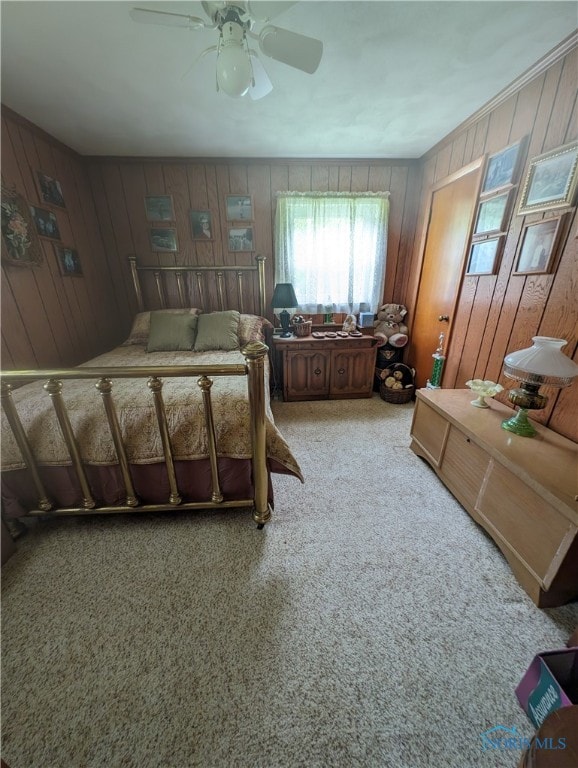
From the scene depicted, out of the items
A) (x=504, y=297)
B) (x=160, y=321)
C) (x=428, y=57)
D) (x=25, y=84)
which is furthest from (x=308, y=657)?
(x=25, y=84)

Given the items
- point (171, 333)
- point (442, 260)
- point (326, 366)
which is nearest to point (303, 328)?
point (326, 366)

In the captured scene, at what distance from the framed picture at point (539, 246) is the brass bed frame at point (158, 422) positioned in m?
1.72

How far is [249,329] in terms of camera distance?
270 cm

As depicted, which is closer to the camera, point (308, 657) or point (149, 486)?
point (308, 657)

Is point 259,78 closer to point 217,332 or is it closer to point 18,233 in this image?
point 217,332

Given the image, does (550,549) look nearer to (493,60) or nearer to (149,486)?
(149,486)

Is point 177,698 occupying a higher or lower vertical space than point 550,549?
lower

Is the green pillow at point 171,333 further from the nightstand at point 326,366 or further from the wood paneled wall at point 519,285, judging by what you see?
the wood paneled wall at point 519,285

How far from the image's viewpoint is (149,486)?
147 centimetres

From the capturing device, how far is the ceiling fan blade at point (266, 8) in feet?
3.34

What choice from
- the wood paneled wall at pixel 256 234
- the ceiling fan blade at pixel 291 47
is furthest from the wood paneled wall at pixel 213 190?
the ceiling fan blade at pixel 291 47

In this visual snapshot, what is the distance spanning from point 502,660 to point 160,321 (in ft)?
9.91

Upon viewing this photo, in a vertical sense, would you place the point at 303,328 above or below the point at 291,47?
below

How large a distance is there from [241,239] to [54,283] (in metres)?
1.77
